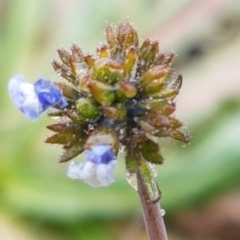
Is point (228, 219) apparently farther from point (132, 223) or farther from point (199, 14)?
point (199, 14)

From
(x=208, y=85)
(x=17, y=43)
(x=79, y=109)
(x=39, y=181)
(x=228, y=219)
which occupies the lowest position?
(x=79, y=109)

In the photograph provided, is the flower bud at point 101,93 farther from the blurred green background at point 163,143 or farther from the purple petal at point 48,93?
the blurred green background at point 163,143

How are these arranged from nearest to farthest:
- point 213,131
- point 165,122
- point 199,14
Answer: point 165,122 → point 213,131 → point 199,14

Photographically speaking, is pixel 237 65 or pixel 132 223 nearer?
pixel 132 223

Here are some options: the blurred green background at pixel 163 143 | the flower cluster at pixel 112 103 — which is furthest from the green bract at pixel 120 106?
the blurred green background at pixel 163 143

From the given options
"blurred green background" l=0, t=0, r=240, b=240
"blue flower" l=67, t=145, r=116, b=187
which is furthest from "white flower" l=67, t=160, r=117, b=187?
"blurred green background" l=0, t=0, r=240, b=240

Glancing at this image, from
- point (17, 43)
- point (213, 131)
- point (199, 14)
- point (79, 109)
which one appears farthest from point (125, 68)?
point (199, 14)

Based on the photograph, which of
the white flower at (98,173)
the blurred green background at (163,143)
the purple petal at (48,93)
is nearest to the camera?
the white flower at (98,173)
